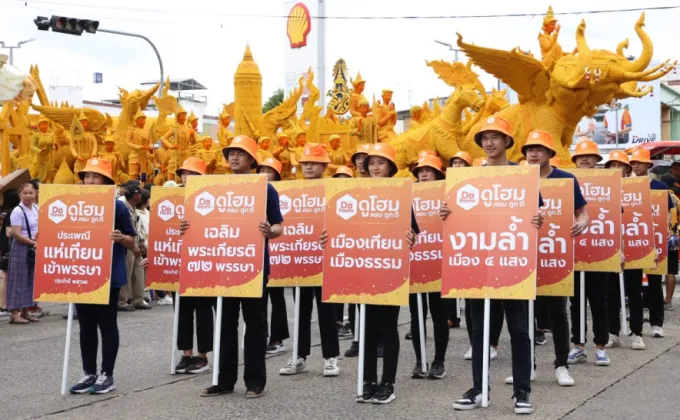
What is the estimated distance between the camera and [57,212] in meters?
6.92

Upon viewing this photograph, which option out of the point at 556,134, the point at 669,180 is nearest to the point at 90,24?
the point at 556,134

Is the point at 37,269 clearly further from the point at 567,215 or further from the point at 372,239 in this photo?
the point at 567,215

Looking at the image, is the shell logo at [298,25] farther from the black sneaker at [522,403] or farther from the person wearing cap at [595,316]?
the black sneaker at [522,403]

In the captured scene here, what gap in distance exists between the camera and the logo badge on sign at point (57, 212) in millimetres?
6906

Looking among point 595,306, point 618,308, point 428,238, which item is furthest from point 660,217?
point 428,238

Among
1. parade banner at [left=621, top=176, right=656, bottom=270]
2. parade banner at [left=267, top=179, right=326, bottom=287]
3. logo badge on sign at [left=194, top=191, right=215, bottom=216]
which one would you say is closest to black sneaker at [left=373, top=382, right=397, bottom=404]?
parade banner at [left=267, top=179, right=326, bottom=287]

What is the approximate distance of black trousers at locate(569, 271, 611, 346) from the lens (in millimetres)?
7895

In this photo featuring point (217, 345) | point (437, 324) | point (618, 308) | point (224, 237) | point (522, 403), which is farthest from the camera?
point (618, 308)

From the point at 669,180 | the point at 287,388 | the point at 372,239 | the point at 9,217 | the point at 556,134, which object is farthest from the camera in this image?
the point at 556,134

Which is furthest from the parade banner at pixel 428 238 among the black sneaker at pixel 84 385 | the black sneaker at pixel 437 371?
the black sneaker at pixel 84 385

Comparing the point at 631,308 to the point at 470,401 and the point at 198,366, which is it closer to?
the point at 470,401

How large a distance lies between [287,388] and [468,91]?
9.29m

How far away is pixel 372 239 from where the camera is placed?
6539 mm

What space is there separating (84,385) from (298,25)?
1304 inches
